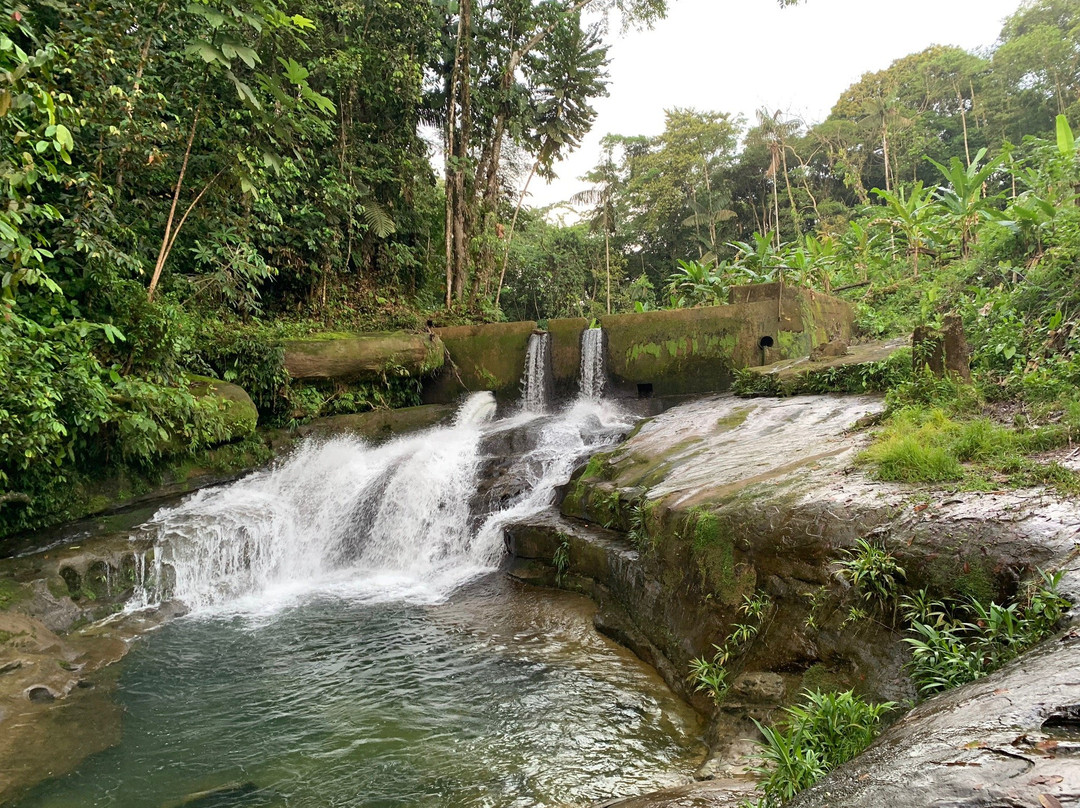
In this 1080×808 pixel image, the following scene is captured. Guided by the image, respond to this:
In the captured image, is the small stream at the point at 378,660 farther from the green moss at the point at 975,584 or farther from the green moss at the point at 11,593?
the green moss at the point at 975,584

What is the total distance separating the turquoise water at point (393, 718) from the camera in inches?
140

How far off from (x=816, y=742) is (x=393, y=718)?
2.86 m

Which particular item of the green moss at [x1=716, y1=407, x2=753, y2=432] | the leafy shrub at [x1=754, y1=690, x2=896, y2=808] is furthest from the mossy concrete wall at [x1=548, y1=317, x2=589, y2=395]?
the leafy shrub at [x1=754, y1=690, x2=896, y2=808]

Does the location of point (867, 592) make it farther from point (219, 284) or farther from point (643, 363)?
point (219, 284)

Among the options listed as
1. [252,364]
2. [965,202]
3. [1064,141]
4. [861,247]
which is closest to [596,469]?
[252,364]

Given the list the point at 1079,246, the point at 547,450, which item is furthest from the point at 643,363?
the point at 1079,246

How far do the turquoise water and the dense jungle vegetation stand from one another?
2.85 meters

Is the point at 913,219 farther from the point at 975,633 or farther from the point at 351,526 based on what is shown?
the point at 351,526

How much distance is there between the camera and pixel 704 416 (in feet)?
26.6

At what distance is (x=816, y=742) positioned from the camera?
2.72 meters

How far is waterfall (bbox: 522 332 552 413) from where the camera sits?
40.9 feet

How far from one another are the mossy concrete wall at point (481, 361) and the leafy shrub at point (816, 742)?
1014 centimetres

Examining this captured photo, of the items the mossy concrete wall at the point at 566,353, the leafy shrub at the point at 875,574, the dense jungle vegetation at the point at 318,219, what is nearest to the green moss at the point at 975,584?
the leafy shrub at the point at 875,574

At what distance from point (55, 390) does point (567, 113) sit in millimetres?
14683
